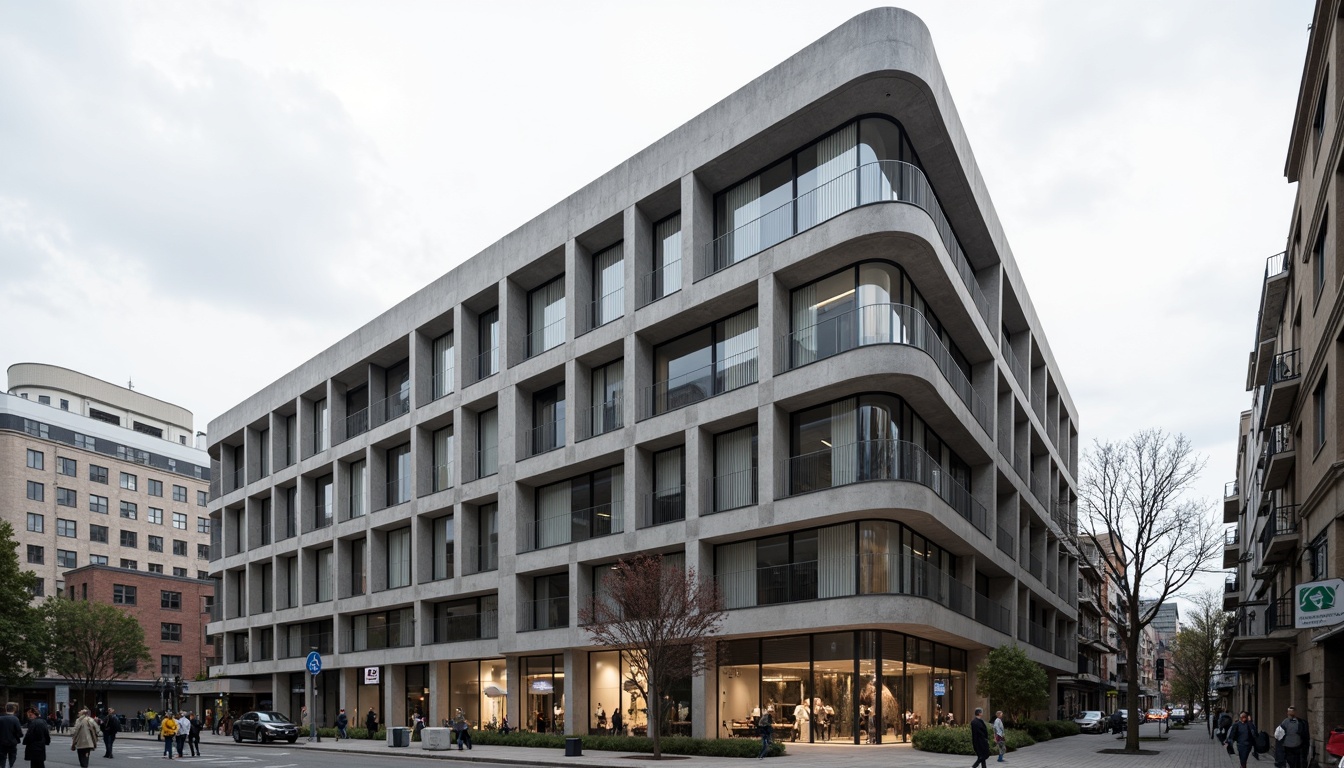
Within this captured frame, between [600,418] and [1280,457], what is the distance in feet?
75.5

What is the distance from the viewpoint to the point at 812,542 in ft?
107

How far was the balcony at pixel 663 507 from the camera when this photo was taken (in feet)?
119

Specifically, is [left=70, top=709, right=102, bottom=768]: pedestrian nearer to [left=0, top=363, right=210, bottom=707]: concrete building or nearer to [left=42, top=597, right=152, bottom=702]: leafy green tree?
[left=42, top=597, right=152, bottom=702]: leafy green tree

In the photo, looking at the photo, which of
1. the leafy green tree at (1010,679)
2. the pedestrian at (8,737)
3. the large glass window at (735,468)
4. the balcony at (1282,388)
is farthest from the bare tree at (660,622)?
the balcony at (1282,388)

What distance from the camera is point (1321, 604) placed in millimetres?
15352

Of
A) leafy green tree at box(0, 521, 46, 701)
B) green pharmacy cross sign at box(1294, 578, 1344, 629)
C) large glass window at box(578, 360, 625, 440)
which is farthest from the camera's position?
leafy green tree at box(0, 521, 46, 701)

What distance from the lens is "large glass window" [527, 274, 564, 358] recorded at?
140 ft

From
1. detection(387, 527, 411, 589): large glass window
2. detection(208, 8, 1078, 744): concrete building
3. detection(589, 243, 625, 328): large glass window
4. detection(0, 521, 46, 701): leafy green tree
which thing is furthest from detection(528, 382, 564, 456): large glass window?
detection(0, 521, 46, 701): leafy green tree

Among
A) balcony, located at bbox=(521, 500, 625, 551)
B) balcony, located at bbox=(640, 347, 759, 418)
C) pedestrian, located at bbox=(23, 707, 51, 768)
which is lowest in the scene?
pedestrian, located at bbox=(23, 707, 51, 768)

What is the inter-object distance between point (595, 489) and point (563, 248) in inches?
379

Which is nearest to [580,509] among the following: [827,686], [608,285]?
[608,285]

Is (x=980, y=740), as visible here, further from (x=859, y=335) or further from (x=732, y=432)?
(x=732, y=432)

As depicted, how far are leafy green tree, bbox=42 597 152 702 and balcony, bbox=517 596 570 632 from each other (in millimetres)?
48383

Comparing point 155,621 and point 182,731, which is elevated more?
point 182,731
